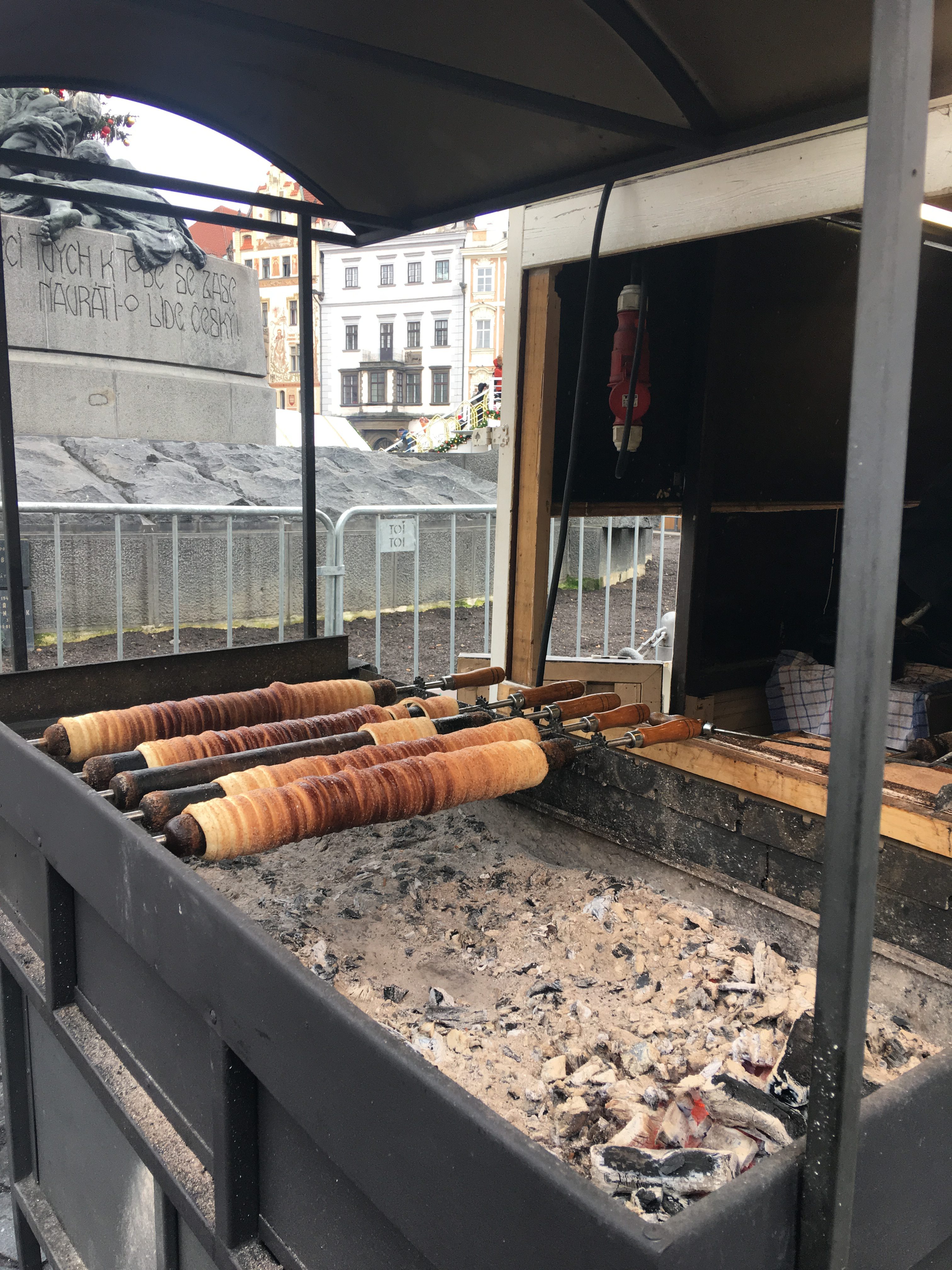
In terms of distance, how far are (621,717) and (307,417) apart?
1.65 meters

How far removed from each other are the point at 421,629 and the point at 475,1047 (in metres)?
7.90

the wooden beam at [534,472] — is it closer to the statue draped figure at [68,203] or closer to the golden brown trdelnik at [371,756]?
the golden brown trdelnik at [371,756]

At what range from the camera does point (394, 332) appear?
6178 cm

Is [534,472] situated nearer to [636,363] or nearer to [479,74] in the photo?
[636,363]

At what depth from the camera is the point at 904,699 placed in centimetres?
390

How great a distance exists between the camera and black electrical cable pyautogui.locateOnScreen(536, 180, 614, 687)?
2.86 m

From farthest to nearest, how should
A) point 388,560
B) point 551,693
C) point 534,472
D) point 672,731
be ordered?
point 388,560, point 534,472, point 551,693, point 672,731

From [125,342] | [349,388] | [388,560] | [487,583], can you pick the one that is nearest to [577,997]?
[487,583]

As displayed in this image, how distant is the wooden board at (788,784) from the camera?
6.68ft

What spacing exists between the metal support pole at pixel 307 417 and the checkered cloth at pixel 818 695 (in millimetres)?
2355

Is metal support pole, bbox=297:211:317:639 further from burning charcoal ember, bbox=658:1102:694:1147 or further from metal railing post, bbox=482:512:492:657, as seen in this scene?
burning charcoal ember, bbox=658:1102:694:1147

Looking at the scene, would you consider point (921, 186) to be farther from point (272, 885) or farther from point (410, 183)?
point (410, 183)

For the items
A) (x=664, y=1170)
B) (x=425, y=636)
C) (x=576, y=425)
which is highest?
(x=576, y=425)

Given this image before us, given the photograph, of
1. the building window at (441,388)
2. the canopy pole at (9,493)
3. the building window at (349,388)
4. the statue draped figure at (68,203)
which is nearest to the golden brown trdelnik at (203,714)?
the canopy pole at (9,493)
